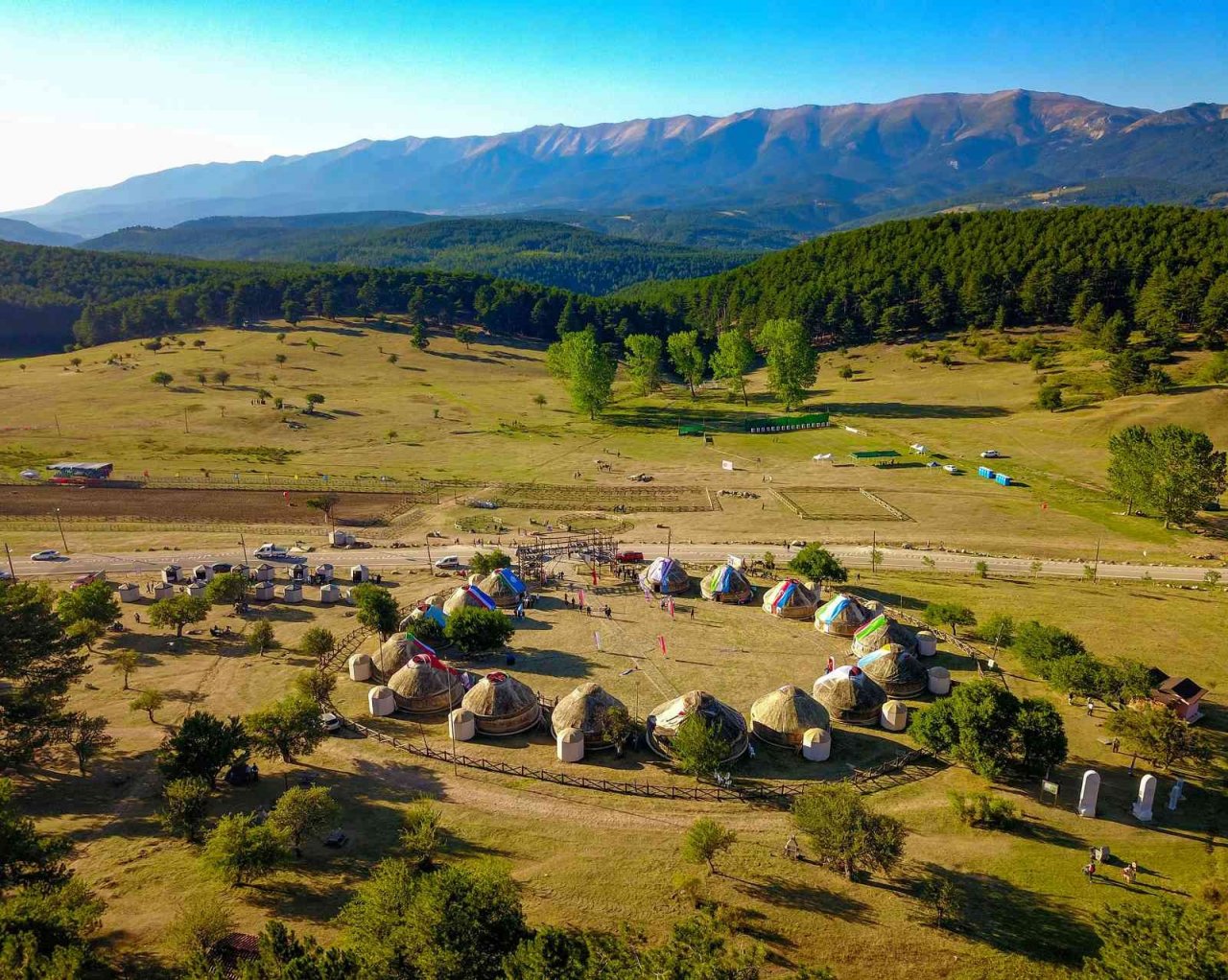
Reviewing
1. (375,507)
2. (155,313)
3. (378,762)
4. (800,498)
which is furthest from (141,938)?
(155,313)

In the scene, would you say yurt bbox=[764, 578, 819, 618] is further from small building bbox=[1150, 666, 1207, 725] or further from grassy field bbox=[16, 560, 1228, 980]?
small building bbox=[1150, 666, 1207, 725]

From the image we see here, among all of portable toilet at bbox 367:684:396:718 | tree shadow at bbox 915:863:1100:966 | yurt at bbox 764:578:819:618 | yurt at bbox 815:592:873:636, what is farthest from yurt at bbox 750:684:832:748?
portable toilet at bbox 367:684:396:718

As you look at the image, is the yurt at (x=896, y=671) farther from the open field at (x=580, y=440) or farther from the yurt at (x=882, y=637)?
the open field at (x=580, y=440)

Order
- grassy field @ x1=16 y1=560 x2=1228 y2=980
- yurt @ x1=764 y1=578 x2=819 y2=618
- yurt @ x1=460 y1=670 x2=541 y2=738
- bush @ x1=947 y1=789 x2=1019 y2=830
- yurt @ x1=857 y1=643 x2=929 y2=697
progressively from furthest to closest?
yurt @ x1=764 y1=578 x2=819 y2=618 → yurt @ x1=857 y1=643 x2=929 y2=697 → yurt @ x1=460 y1=670 x2=541 y2=738 → bush @ x1=947 y1=789 x2=1019 y2=830 → grassy field @ x1=16 y1=560 x2=1228 y2=980

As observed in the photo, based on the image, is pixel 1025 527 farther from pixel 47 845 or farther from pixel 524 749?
pixel 47 845

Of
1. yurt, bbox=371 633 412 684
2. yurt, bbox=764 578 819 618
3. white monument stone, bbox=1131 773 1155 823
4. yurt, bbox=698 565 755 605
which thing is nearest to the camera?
white monument stone, bbox=1131 773 1155 823

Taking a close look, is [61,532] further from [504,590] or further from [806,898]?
[806,898]
